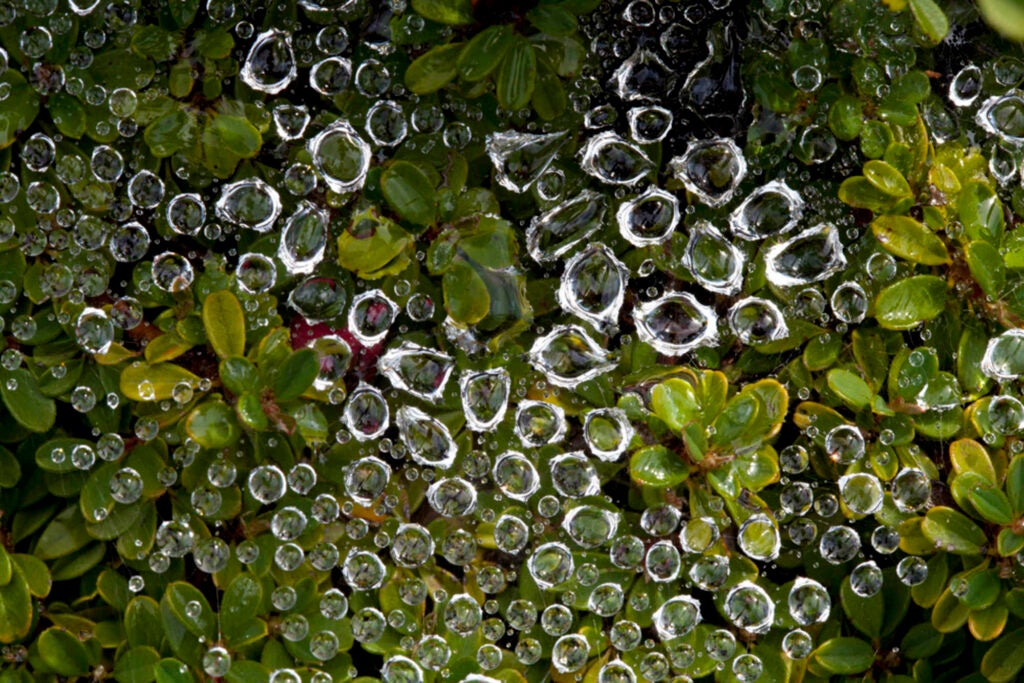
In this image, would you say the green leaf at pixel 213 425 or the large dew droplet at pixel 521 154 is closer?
the green leaf at pixel 213 425

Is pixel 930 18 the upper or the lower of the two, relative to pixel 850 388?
upper

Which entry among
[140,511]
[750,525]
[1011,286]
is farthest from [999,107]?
[140,511]

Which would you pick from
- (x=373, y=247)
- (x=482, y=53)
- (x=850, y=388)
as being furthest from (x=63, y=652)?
(x=850, y=388)

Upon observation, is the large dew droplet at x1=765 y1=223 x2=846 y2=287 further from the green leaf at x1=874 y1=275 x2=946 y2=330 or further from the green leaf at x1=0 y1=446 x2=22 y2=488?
the green leaf at x1=0 y1=446 x2=22 y2=488

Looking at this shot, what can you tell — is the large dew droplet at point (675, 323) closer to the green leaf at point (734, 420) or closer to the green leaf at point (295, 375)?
the green leaf at point (734, 420)

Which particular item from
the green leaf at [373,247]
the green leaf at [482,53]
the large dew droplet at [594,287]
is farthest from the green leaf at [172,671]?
the green leaf at [482,53]

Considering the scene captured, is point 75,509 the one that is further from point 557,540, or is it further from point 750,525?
point 750,525

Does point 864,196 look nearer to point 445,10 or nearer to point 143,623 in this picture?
point 445,10
